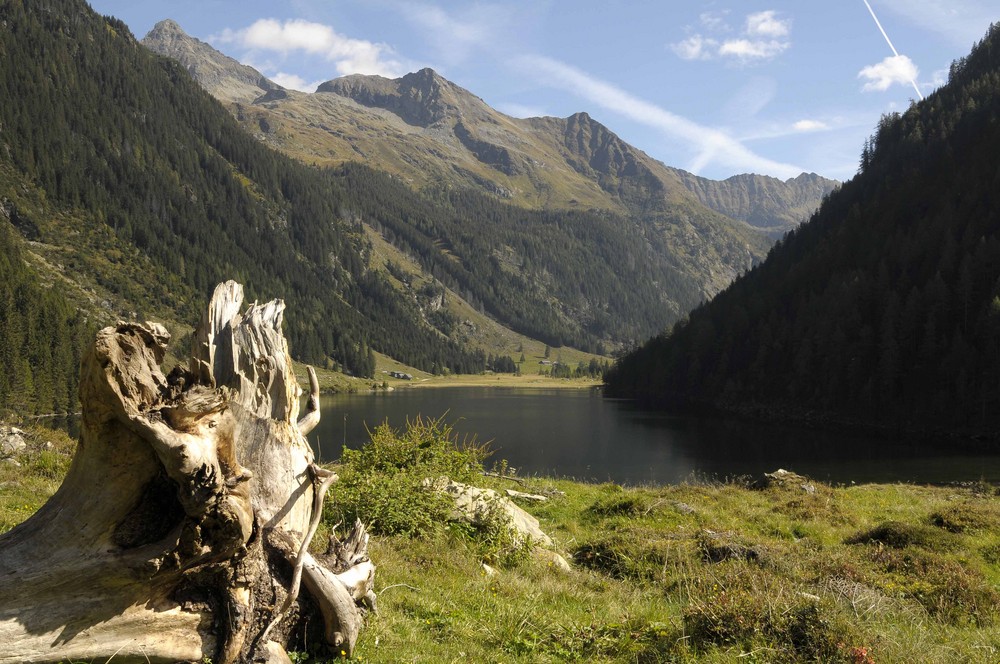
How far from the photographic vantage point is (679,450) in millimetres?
57281

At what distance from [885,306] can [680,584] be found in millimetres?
89284

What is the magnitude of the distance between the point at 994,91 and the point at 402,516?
150116mm

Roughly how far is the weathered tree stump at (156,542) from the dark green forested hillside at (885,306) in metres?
77.4

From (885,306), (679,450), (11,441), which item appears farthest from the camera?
(885,306)

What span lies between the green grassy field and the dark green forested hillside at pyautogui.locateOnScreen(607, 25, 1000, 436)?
62.4 meters

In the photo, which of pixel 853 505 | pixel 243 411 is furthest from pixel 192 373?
pixel 853 505

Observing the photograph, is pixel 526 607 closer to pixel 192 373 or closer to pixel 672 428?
pixel 192 373

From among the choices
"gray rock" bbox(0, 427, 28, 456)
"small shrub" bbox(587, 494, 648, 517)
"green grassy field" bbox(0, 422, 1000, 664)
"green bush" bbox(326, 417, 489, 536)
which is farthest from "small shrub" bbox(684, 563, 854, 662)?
"gray rock" bbox(0, 427, 28, 456)

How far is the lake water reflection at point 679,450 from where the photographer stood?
44.6m

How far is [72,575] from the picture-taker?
4957 mm

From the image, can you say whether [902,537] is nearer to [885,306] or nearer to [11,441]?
[11,441]

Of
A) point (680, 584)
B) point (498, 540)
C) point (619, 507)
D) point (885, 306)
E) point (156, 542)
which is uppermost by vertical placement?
point (885, 306)

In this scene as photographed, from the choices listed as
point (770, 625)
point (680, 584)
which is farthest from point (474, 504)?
point (770, 625)

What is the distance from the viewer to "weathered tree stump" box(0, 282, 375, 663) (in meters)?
4.86
